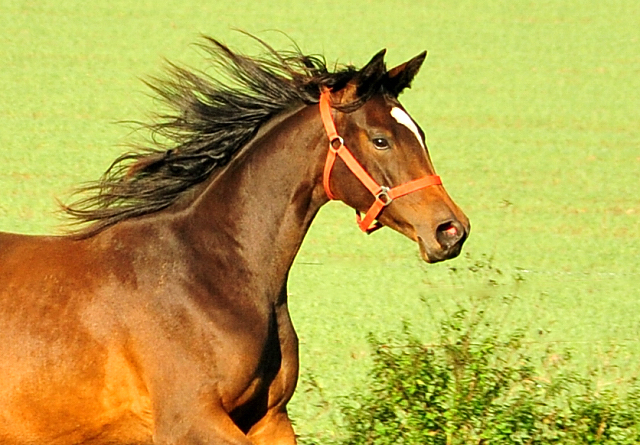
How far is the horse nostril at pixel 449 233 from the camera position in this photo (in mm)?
4523

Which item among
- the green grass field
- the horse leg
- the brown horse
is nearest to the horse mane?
the brown horse

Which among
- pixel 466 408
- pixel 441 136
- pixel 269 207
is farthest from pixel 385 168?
pixel 441 136

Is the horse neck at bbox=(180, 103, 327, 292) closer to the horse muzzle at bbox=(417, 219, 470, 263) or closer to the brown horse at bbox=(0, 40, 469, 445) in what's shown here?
the brown horse at bbox=(0, 40, 469, 445)

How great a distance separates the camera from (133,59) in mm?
15016

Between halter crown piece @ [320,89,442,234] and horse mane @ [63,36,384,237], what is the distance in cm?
15

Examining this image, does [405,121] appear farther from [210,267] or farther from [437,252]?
[210,267]

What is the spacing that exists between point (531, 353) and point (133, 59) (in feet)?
28.5

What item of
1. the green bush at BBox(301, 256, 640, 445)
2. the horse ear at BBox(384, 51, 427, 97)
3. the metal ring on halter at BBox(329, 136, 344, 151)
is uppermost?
the horse ear at BBox(384, 51, 427, 97)

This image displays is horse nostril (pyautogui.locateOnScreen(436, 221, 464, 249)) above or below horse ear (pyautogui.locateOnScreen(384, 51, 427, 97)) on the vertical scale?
below

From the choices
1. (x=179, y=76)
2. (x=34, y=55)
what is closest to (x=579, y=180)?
(x=34, y=55)

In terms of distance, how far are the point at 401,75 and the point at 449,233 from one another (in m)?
0.69

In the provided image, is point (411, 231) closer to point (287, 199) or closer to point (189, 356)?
point (287, 199)

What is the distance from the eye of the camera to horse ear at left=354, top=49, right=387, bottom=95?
4680 millimetres

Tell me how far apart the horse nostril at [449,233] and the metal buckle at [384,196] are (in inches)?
8.8
